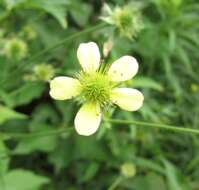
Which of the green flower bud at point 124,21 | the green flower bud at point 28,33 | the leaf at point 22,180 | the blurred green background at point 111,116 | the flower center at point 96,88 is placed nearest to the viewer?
the flower center at point 96,88

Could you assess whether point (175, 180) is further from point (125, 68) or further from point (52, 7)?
point (125, 68)

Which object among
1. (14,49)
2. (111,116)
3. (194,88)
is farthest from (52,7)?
(194,88)

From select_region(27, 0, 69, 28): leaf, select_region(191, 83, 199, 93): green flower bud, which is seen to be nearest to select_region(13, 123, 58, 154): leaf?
select_region(27, 0, 69, 28): leaf

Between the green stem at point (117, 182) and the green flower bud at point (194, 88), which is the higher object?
the green flower bud at point (194, 88)

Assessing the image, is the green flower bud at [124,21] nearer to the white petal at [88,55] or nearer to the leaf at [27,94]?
the white petal at [88,55]

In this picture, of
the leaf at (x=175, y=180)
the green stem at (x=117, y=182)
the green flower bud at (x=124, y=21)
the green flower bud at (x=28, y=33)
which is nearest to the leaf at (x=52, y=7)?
the green flower bud at (x=124, y=21)

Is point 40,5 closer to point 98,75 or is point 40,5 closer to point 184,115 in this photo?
point 98,75

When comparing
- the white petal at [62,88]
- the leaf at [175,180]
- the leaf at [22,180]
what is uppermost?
the leaf at [175,180]

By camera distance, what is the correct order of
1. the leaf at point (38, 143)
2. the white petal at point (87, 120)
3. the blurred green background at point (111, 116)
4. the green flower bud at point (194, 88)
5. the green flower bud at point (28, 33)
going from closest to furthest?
1. the white petal at point (87, 120)
2. the leaf at point (38, 143)
3. the blurred green background at point (111, 116)
4. the green flower bud at point (28, 33)
5. the green flower bud at point (194, 88)
